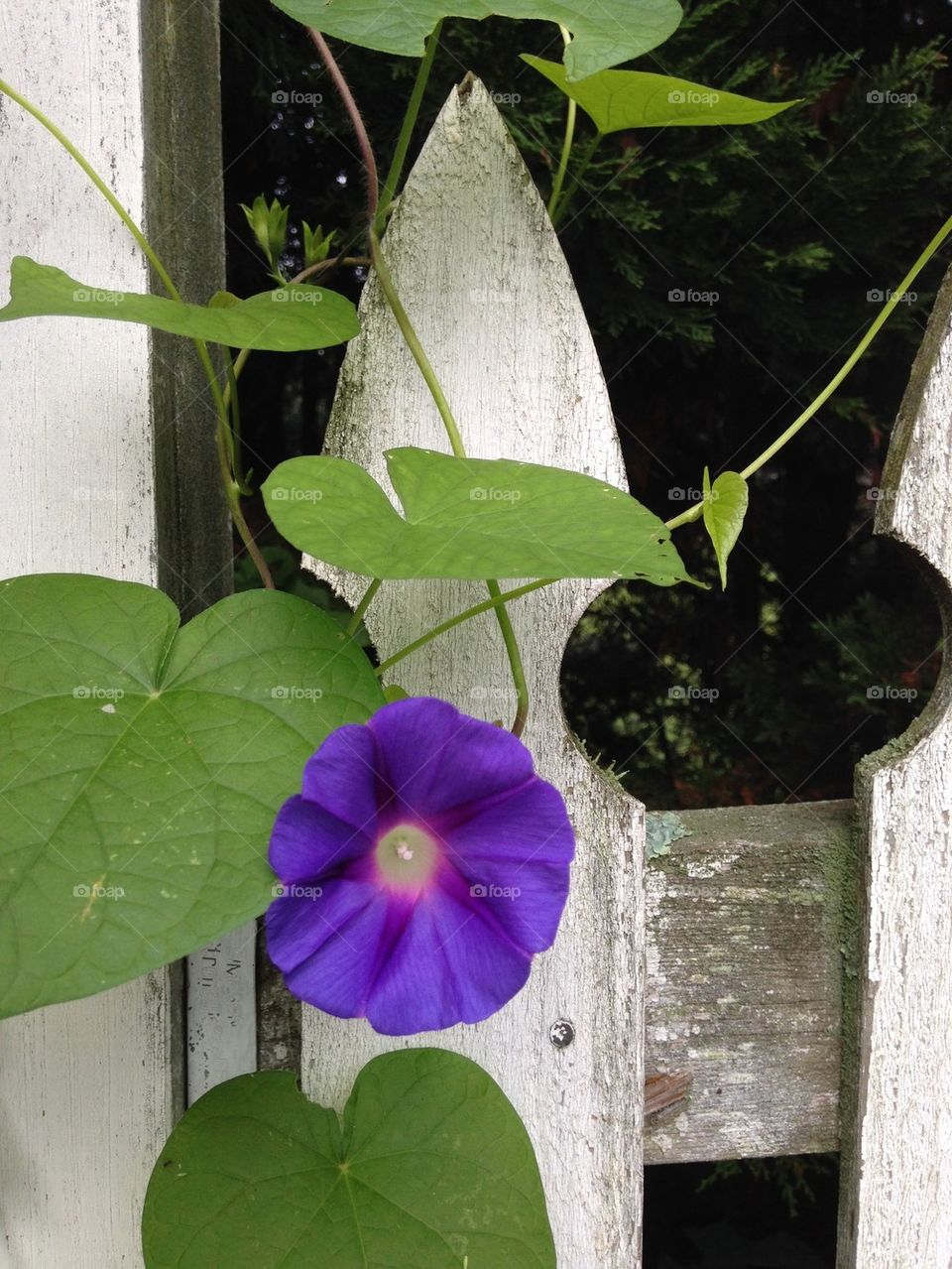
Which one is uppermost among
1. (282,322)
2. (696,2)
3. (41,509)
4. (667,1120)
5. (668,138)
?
(696,2)

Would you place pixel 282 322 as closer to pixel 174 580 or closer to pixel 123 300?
pixel 123 300

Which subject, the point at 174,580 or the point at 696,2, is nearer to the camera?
the point at 174,580

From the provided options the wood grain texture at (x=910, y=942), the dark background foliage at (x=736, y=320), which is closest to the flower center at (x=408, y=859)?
the wood grain texture at (x=910, y=942)

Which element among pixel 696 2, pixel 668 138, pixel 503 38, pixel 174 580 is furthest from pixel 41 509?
pixel 696 2

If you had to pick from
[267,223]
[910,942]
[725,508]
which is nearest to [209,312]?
[267,223]

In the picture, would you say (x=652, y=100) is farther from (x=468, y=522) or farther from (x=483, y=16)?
(x=468, y=522)
